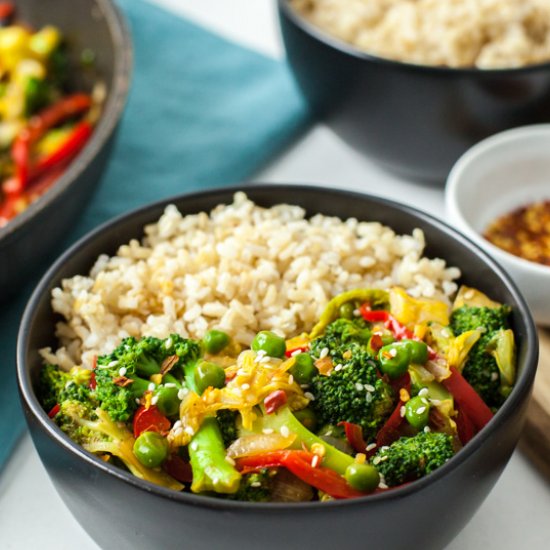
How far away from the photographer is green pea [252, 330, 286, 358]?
169cm

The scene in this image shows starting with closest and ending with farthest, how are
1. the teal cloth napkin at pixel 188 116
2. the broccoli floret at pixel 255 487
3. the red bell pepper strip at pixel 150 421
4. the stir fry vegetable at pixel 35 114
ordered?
1. the broccoli floret at pixel 255 487
2. the red bell pepper strip at pixel 150 421
3. the stir fry vegetable at pixel 35 114
4. the teal cloth napkin at pixel 188 116

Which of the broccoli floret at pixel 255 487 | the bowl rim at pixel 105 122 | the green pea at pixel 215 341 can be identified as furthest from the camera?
the bowl rim at pixel 105 122

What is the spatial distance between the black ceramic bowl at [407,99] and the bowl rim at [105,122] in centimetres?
49

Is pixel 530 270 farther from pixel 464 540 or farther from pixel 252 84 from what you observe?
pixel 252 84

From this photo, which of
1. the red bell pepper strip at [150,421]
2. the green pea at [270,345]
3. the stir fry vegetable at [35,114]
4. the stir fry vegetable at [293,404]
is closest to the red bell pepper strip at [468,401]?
the stir fry vegetable at [293,404]

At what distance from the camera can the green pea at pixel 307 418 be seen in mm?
1640

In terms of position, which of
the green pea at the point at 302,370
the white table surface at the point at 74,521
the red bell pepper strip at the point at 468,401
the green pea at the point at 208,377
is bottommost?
the white table surface at the point at 74,521

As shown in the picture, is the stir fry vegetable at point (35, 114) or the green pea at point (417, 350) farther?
the stir fry vegetable at point (35, 114)

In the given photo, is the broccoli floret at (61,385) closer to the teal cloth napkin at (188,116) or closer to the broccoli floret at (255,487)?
the broccoli floret at (255,487)

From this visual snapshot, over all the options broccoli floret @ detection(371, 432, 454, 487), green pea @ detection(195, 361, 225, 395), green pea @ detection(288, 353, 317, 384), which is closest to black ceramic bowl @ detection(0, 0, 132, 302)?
green pea @ detection(195, 361, 225, 395)

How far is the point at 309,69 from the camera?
8.84 feet

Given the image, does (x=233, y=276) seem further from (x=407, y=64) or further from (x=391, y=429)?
(x=407, y=64)

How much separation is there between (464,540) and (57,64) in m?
2.04

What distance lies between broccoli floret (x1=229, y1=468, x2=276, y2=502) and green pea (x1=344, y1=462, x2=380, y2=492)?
0.13 m
